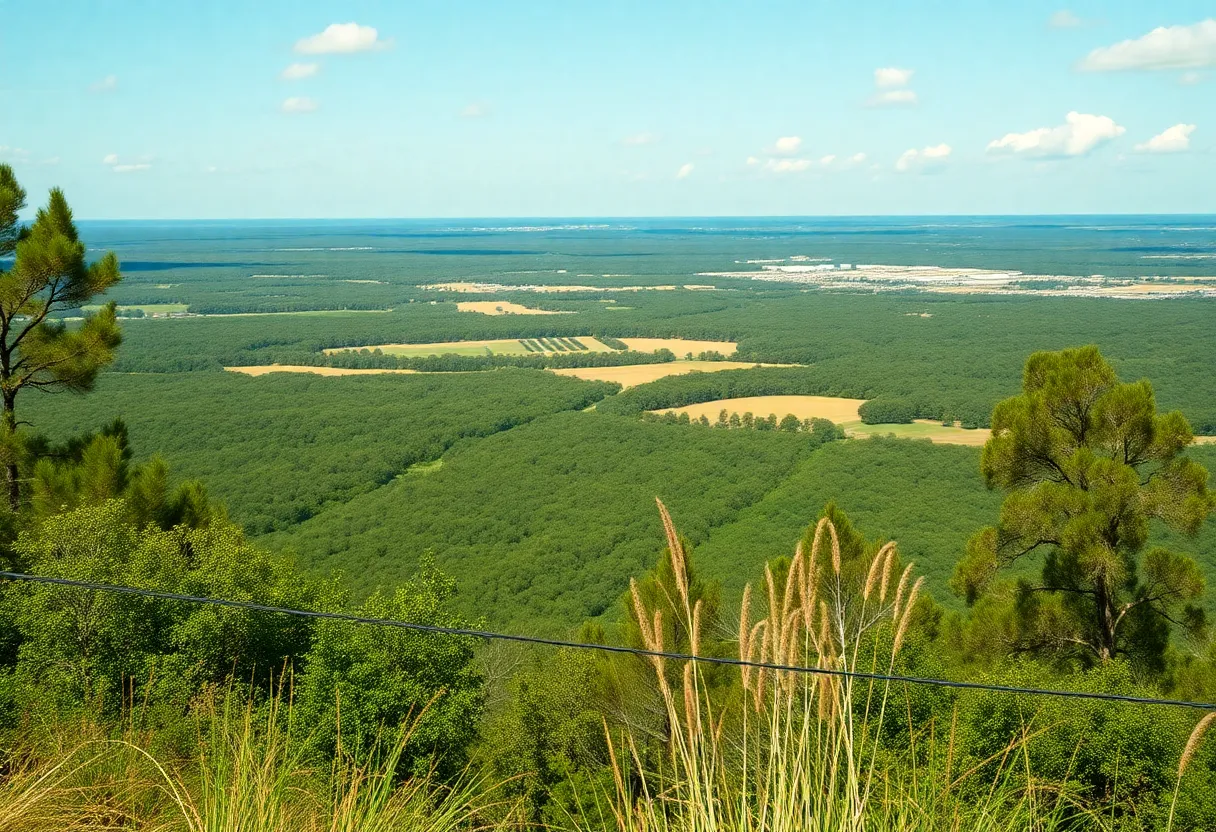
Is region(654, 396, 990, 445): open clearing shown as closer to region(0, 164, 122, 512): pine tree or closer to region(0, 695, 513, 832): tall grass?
region(0, 164, 122, 512): pine tree

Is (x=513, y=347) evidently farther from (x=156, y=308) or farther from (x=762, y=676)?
(x=762, y=676)

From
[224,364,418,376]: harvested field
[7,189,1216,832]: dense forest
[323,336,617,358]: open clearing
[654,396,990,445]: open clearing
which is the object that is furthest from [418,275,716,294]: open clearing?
[7,189,1216,832]: dense forest

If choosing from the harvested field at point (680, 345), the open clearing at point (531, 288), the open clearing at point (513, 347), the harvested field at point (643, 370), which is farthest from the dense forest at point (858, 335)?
the open clearing at point (531, 288)

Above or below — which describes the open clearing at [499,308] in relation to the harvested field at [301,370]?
above

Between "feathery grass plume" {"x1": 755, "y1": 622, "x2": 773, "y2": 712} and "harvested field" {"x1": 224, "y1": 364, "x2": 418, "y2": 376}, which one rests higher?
"feathery grass plume" {"x1": 755, "y1": 622, "x2": 773, "y2": 712}

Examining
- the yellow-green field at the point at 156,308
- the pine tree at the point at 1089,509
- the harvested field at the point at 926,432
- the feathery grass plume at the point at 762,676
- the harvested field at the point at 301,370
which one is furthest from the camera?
the yellow-green field at the point at 156,308

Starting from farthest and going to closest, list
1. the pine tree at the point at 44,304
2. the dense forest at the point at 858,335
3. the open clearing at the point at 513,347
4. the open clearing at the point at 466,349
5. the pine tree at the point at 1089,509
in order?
the open clearing at the point at 513,347 → the open clearing at the point at 466,349 → the dense forest at the point at 858,335 → the pine tree at the point at 44,304 → the pine tree at the point at 1089,509

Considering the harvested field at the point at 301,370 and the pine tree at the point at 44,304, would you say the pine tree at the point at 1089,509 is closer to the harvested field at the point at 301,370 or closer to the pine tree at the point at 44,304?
the pine tree at the point at 44,304

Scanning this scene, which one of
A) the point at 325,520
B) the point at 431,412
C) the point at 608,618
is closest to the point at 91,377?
the point at 608,618
